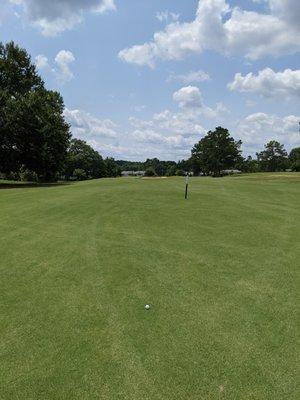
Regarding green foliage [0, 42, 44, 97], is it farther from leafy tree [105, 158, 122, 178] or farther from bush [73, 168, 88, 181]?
leafy tree [105, 158, 122, 178]

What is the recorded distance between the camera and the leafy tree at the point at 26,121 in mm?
42406

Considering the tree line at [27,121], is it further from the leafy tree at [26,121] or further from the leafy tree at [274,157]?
the leafy tree at [274,157]

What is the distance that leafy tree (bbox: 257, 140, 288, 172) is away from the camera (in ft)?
451

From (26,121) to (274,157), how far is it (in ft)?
359

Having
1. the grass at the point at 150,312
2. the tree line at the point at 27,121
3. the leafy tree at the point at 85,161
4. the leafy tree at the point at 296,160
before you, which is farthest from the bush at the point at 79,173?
the grass at the point at 150,312

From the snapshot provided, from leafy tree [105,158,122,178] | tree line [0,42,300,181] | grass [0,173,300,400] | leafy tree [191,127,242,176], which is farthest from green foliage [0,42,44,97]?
leafy tree [105,158,122,178]

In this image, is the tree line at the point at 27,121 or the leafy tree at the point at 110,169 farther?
the leafy tree at the point at 110,169

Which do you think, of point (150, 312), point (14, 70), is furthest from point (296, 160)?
point (150, 312)

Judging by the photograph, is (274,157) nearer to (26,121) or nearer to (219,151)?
(219,151)

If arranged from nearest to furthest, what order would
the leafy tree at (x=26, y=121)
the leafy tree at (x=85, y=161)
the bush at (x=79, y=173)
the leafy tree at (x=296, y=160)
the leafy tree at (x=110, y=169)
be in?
the leafy tree at (x=26, y=121) < the leafy tree at (x=296, y=160) < the bush at (x=79, y=173) < the leafy tree at (x=85, y=161) < the leafy tree at (x=110, y=169)

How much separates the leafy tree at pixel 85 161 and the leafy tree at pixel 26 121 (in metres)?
85.8

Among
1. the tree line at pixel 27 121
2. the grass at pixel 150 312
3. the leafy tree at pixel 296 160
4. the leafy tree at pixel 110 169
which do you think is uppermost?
the tree line at pixel 27 121

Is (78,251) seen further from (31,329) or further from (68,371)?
(68,371)

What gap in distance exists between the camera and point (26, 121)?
4294 cm
